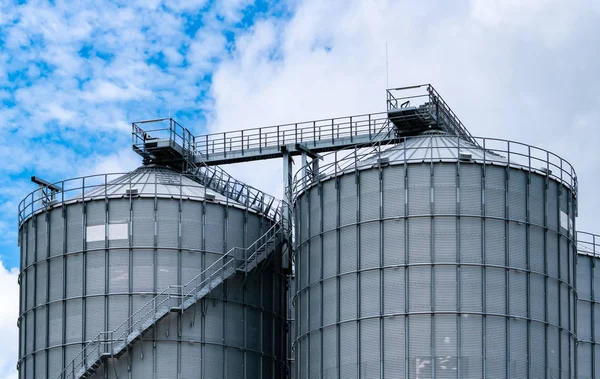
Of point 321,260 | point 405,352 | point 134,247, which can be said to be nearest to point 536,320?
point 405,352

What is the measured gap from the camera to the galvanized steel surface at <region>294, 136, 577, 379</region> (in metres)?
49.0

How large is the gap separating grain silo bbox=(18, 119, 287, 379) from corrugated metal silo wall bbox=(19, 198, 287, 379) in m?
0.05

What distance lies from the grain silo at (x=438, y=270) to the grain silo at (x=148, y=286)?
245 inches

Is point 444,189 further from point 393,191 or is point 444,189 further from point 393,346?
point 393,346

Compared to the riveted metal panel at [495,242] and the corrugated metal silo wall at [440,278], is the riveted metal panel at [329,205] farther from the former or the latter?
the riveted metal panel at [495,242]

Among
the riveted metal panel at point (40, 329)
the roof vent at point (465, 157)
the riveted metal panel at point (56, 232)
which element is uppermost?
the roof vent at point (465, 157)

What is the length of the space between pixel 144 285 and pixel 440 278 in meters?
15.5

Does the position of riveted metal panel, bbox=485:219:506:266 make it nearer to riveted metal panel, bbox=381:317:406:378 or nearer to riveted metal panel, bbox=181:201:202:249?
riveted metal panel, bbox=381:317:406:378

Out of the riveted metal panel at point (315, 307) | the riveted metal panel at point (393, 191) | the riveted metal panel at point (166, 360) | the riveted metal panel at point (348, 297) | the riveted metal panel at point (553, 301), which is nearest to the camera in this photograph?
the riveted metal panel at point (348, 297)

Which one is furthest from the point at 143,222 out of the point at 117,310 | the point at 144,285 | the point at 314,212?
the point at 314,212

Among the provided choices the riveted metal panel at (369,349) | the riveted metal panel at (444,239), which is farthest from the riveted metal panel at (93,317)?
the riveted metal panel at (444,239)

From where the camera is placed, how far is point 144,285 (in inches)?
2274

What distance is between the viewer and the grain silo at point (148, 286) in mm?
56938

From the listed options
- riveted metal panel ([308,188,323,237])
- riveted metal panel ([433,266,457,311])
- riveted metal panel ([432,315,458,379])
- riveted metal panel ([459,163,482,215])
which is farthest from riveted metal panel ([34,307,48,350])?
riveted metal panel ([459,163,482,215])
